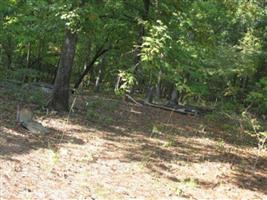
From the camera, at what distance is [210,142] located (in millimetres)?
13195

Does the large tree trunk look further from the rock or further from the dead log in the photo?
the rock

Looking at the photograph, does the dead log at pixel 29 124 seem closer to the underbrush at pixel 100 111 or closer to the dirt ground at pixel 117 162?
Answer: the dirt ground at pixel 117 162

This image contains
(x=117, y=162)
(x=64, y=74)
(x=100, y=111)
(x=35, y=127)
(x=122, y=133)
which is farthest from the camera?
(x=100, y=111)

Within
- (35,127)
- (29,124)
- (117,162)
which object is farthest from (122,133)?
(117,162)

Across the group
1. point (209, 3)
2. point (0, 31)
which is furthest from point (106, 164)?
point (209, 3)

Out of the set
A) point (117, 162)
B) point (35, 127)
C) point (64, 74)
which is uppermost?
point (64, 74)

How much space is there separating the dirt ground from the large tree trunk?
1.79 ft

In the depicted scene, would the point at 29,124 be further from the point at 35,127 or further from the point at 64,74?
the point at 64,74

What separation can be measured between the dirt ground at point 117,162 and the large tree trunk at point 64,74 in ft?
1.79

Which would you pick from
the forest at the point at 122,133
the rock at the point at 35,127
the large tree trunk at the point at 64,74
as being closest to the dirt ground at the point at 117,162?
the forest at the point at 122,133

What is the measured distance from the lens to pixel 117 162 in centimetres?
898

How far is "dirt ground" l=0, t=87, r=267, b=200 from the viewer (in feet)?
23.5

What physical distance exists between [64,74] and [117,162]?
484cm

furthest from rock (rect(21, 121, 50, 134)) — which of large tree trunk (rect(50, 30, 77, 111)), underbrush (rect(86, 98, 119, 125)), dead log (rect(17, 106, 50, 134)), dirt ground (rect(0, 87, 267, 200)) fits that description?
underbrush (rect(86, 98, 119, 125))
